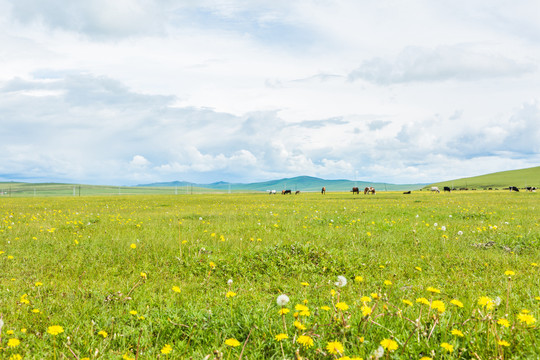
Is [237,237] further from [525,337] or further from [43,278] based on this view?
[525,337]

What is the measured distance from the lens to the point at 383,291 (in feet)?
17.8

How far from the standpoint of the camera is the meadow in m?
3.01

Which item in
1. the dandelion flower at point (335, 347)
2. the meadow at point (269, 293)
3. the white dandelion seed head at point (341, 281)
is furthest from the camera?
the white dandelion seed head at point (341, 281)

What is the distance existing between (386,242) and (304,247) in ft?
9.69

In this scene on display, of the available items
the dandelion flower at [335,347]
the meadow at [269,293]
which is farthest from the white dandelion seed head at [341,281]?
the dandelion flower at [335,347]

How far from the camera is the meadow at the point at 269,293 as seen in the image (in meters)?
3.01

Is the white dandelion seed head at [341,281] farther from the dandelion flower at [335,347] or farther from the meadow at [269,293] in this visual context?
the dandelion flower at [335,347]

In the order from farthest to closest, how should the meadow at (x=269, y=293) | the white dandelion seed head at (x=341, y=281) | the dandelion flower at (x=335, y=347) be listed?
the white dandelion seed head at (x=341, y=281)
the meadow at (x=269, y=293)
the dandelion flower at (x=335, y=347)

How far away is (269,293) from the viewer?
5.32 metres

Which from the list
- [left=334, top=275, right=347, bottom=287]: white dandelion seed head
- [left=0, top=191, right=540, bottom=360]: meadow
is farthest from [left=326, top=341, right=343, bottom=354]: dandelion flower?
[left=334, top=275, right=347, bottom=287]: white dandelion seed head

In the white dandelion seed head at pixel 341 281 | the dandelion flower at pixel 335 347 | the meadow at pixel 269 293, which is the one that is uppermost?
the white dandelion seed head at pixel 341 281

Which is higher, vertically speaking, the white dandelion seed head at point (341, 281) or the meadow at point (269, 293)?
the white dandelion seed head at point (341, 281)

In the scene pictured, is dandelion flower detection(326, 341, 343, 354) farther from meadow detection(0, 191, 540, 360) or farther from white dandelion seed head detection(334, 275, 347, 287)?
white dandelion seed head detection(334, 275, 347, 287)

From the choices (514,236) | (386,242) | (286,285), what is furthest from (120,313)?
(514,236)
